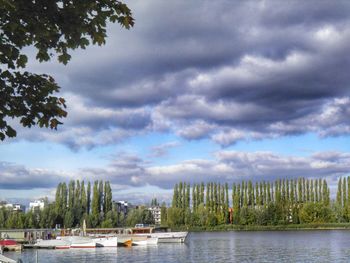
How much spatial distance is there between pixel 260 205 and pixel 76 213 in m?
61.2

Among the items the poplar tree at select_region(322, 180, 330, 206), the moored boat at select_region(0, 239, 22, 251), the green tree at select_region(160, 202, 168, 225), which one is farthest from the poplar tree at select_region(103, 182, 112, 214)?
the poplar tree at select_region(322, 180, 330, 206)

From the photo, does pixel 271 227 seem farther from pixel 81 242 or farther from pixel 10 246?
pixel 10 246

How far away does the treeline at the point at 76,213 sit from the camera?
5659 inches

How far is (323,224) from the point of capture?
154 metres

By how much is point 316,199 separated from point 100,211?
72880 millimetres

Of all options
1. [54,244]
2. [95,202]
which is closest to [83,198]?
[95,202]

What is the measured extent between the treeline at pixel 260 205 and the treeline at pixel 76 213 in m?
15.9

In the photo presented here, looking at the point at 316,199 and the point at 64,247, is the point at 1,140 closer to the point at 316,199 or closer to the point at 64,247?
the point at 64,247

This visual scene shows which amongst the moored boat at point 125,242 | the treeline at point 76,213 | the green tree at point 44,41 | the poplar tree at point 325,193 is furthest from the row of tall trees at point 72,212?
the green tree at point 44,41

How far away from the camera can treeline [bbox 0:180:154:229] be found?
143750 mm

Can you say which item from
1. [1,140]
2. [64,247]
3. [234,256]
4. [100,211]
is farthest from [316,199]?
[1,140]

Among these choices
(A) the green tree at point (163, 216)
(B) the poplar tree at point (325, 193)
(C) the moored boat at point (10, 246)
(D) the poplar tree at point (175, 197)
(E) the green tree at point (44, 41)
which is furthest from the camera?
(D) the poplar tree at point (175, 197)

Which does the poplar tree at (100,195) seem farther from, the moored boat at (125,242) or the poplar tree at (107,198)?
the moored boat at (125,242)

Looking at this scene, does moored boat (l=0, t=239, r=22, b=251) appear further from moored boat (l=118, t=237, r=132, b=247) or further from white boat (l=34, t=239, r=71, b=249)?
moored boat (l=118, t=237, r=132, b=247)
